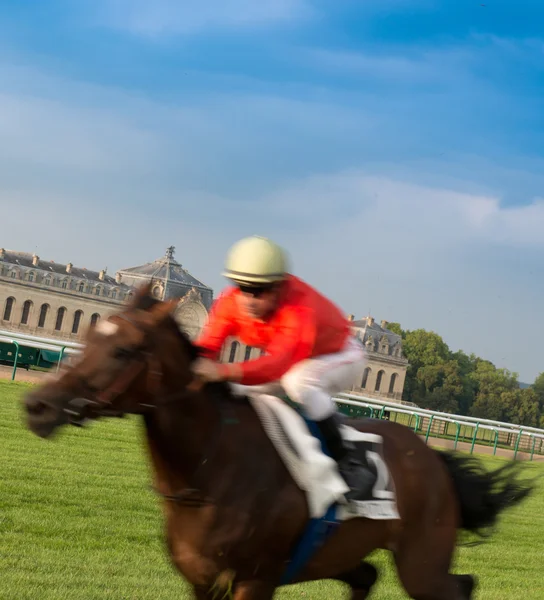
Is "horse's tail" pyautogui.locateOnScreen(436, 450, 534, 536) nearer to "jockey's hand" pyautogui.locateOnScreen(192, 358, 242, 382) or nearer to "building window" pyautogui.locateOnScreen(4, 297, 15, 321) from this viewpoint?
"jockey's hand" pyautogui.locateOnScreen(192, 358, 242, 382)

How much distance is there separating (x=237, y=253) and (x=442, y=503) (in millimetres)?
1665

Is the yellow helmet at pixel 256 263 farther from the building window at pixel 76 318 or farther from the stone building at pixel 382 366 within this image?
the stone building at pixel 382 366

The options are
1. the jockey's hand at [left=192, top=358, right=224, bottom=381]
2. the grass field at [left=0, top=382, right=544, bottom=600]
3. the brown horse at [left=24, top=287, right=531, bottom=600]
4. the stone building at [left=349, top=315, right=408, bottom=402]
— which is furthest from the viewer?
the stone building at [left=349, top=315, right=408, bottom=402]

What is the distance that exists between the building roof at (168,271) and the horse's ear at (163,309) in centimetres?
8551

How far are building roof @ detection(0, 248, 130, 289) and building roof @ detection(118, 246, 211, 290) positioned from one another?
278cm

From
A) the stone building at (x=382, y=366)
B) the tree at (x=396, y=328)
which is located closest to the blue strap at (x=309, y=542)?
the stone building at (x=382, y=366)

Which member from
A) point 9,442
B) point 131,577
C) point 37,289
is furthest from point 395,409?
point 37,289

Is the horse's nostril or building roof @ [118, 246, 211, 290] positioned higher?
building roof @ [118, 246, 211, 290]

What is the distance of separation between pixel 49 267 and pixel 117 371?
86563 millimetres

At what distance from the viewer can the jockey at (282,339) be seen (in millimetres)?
3773

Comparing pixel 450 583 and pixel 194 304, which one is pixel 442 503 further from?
pixel 194 304

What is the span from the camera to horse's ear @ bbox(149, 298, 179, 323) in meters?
3.51

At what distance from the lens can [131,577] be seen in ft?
19.4

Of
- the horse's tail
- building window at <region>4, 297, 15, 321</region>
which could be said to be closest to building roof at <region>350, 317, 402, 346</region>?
building window at <region>4, 297, 15, 321</region>
